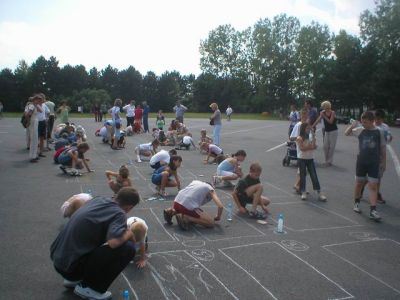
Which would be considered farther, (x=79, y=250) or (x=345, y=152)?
(x=345, y=152)

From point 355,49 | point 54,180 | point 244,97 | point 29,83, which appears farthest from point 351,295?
point 244,97

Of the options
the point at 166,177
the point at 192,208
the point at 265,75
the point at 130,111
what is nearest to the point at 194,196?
the point at 192,208

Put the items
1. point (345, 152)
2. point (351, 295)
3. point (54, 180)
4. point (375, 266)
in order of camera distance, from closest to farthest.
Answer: point (351, 295), point (375, 266), point (54, 180), point (345, 152)

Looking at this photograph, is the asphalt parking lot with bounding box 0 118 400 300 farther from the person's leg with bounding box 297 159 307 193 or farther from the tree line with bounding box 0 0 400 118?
the tree line with bounding box 0 0 400 118

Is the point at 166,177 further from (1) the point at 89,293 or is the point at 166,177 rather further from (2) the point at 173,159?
(1) the point at 89,293

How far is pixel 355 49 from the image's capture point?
2196 inches

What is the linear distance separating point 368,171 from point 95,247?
592 cm

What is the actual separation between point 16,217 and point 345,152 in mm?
13926

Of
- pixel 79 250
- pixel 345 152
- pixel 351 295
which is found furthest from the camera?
pixel 345 152

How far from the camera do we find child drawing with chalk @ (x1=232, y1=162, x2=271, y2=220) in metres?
7.73

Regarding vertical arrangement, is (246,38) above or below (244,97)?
above

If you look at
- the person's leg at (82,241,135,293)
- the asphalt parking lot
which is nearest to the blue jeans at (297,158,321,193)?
the asphalt parking lot

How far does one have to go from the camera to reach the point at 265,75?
247ft

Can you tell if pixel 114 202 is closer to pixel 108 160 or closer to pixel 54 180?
pixel 54 180
